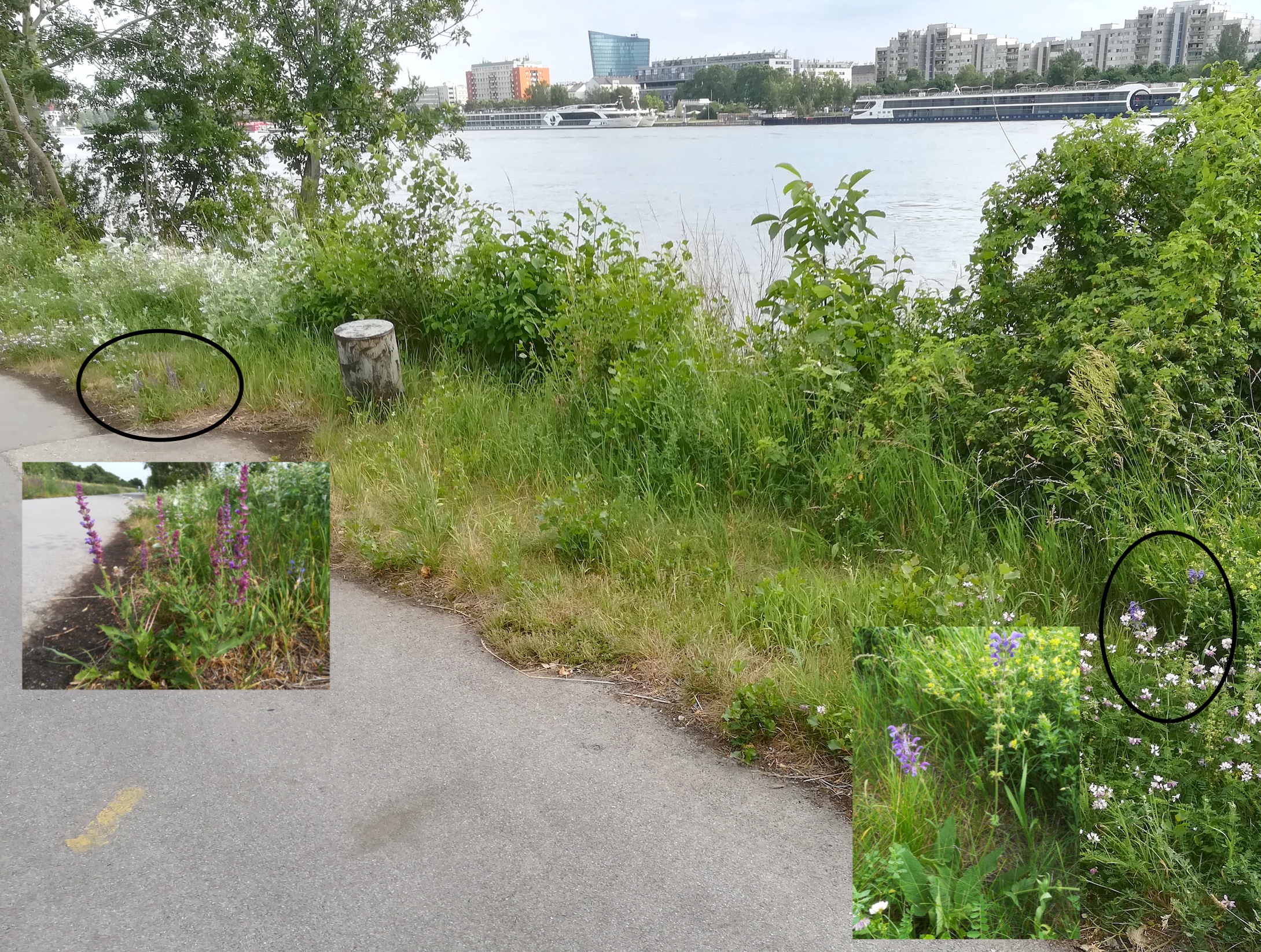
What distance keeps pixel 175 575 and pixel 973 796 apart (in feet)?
7.36

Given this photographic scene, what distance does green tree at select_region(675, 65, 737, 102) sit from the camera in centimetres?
1210

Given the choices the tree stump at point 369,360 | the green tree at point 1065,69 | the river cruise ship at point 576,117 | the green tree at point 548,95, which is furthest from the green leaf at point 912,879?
the green tree at point 548,95

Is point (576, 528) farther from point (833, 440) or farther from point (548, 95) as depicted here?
point (548, 95)

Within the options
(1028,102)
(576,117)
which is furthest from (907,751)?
(576,117)

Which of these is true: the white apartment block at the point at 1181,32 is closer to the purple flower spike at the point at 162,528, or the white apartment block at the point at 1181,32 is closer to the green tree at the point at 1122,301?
the green tree at the point at 1122,301

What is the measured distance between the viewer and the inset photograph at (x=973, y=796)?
205cm

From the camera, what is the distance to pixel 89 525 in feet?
8.88

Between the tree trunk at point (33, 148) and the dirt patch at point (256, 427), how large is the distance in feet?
26.9

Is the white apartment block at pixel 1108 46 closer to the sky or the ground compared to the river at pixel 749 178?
closer to the sky

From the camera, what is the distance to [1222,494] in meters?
3.74

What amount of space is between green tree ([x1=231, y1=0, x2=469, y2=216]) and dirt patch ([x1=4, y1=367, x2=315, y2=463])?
326 inches

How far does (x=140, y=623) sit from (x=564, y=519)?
1.97 metres

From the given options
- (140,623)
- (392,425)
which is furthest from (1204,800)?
(392,425)

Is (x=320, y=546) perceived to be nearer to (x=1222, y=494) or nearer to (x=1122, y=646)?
(x=1122, y=646)
